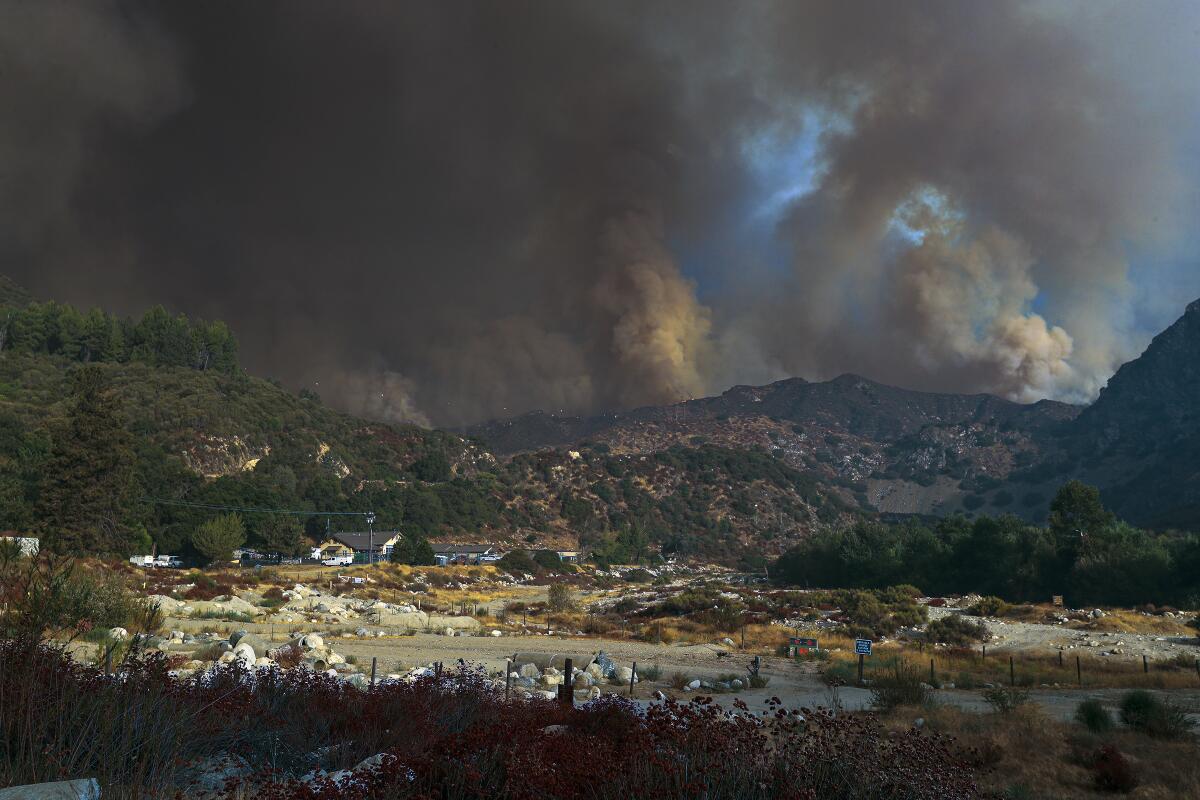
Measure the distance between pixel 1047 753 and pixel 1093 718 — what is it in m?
4.16

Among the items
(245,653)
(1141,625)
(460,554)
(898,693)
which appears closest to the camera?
(898,693)

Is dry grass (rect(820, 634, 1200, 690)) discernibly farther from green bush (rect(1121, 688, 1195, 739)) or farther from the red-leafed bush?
the red-leafed bush

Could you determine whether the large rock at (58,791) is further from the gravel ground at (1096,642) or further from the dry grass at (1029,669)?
the gravel ground at (1096,642)

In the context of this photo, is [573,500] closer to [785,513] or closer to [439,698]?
[785,513]

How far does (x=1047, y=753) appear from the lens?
13773 mm

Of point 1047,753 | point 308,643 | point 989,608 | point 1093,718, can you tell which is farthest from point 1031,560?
point 308,643

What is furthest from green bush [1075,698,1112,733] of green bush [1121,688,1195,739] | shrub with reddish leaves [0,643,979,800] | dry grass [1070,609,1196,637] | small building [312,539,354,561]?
small building [312,539,354,561]

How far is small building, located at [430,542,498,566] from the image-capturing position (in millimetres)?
109812

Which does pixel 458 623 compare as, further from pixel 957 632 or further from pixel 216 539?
pixel 216 539

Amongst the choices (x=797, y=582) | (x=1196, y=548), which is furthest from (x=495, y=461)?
(x=1196, y=548)

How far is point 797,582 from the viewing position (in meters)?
101

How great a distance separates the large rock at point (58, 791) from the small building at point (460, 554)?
103989 mm

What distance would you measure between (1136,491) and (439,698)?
208m

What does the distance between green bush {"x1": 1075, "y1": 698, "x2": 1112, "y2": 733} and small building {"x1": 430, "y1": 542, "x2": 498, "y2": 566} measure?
96425 mm
